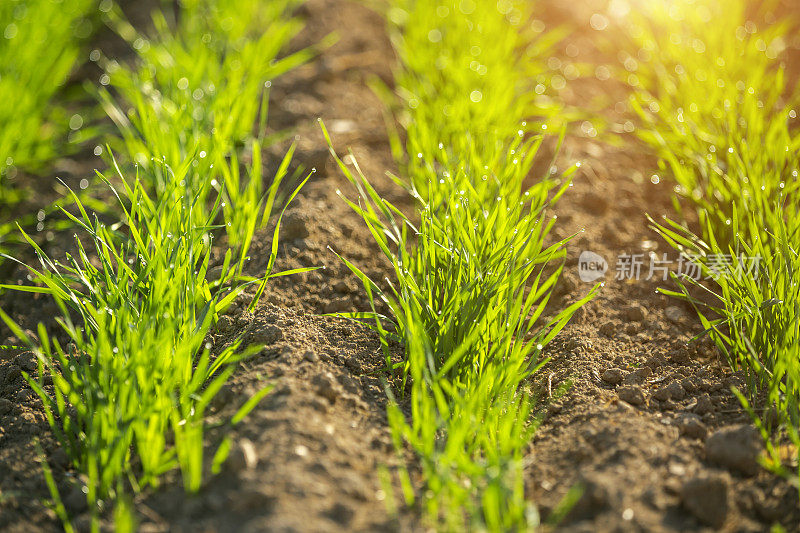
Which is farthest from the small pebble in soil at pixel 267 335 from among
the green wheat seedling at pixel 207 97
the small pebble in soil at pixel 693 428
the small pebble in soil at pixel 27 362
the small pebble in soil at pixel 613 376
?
the small pebble in soil at pixel 693 428

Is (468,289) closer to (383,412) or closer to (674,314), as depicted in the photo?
(383,412)

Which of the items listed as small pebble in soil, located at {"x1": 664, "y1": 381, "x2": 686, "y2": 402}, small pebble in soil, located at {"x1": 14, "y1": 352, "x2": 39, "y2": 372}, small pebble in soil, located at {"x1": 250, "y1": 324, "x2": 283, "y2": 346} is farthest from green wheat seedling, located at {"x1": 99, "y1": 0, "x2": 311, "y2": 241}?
small pebble in soil, located at {"x1": 664, "y1": 381, "x2": 686, "y2": 402}

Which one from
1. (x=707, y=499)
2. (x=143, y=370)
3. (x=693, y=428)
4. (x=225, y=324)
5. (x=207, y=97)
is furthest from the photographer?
(x=207, y=97)

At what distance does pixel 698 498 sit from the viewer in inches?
45.3

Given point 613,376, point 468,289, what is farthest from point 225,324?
point 613,376

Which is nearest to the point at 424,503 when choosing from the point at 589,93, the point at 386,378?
→ the point at 386,378

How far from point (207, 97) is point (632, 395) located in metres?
1.59

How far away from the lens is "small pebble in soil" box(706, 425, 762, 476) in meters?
1.27

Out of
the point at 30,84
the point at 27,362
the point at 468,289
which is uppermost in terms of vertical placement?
the point at 30,84

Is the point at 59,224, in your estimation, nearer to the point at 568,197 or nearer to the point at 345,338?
the point at 345,338

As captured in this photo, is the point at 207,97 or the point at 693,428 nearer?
the point at 693,428

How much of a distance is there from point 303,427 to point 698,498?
2.24 feet

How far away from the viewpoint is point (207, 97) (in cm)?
226

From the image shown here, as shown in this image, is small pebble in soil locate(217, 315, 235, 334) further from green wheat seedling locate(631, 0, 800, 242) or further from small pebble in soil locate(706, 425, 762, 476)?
green wheat seedling locate(631, 0, 800, 242)
